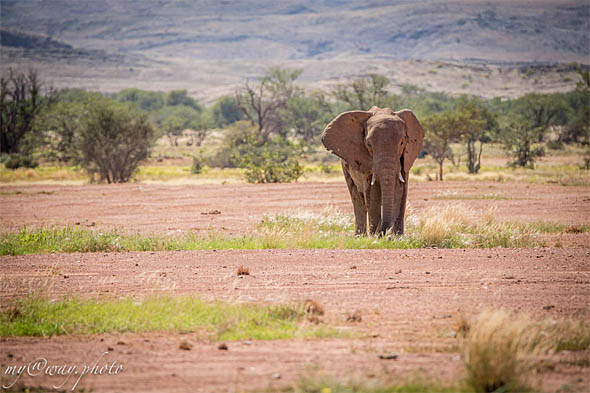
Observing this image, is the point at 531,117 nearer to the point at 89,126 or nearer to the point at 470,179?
the point at 470,179

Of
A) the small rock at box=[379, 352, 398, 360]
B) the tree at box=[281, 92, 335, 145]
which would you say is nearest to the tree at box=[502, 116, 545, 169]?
the tree at box=[281, 92, 335, 145]

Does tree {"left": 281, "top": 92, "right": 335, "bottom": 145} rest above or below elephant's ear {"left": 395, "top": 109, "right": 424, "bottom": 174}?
below

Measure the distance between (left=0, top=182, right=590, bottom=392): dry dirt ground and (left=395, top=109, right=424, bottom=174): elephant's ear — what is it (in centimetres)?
249

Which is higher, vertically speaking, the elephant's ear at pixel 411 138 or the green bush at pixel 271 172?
the elephant's ear at pixel 411 138

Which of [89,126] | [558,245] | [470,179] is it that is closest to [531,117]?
[470,179]

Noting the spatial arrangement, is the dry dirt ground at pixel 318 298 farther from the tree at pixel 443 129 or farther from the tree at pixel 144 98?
the tree at pixel 144 98

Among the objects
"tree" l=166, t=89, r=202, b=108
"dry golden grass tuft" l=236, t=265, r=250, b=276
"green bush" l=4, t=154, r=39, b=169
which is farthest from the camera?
"tree" l=166, t=89, r=202, b=108

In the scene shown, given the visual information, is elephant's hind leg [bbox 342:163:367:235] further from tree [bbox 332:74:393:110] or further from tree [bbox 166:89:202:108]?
tree [bbox 166:89:202:108]

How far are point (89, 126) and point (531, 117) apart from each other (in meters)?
48.7

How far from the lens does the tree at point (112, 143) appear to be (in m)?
35.9

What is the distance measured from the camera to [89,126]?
3656 cm

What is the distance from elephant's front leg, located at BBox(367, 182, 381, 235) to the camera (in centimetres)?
1386

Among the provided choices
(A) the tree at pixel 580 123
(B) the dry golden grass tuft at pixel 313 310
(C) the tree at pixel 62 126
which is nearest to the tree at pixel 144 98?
(C) the tree at pixel 62 126

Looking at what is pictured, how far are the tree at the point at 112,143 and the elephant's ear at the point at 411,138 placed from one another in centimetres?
2472
